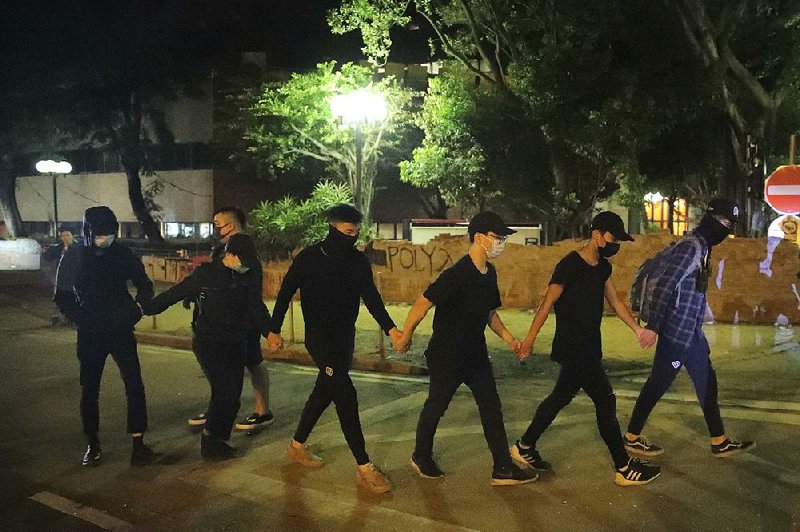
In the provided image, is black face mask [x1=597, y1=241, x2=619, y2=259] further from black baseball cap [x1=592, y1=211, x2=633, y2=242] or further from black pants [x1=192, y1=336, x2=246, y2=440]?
black pants [x1=192, y1=336, x2=246, y2=440]

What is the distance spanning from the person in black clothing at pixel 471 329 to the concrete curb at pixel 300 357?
4.57 metres

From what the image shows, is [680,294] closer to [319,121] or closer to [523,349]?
[523,349]

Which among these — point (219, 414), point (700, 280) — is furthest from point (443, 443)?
point (700, 280)

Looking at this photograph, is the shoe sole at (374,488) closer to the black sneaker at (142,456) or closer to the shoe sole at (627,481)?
the shoe sole at (627,481)

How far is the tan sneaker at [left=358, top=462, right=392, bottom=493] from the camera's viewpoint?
17.4 feet

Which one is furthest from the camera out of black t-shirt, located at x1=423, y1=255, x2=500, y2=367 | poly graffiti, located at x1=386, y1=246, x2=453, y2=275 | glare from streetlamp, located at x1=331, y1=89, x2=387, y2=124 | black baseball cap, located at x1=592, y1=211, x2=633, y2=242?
glare from streetlamp, located at x1=331, y1=89, x2=387, y2=124

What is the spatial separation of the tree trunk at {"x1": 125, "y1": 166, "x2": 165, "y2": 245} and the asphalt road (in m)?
26.2

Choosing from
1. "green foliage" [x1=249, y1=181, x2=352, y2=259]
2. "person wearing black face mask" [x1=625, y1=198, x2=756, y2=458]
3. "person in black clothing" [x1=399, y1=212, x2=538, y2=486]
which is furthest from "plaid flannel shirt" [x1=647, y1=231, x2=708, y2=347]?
"green foliage" [x1=249, y1=181, x2=352, y2=259]

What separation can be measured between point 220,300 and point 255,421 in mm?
1592

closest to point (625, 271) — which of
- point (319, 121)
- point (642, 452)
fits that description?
point (642, 452)

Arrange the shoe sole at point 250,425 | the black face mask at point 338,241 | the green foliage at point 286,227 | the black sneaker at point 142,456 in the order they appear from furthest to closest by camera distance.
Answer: the green foliage at point 286,227 → the shoe sole at point 250,425 → the black sneaker at point 142,456 → the black face mask at point 338,241

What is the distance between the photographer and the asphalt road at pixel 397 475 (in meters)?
4.90

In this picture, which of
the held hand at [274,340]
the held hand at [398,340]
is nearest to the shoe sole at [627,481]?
the held hand at [398,340]

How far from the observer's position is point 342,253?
5438 mm
